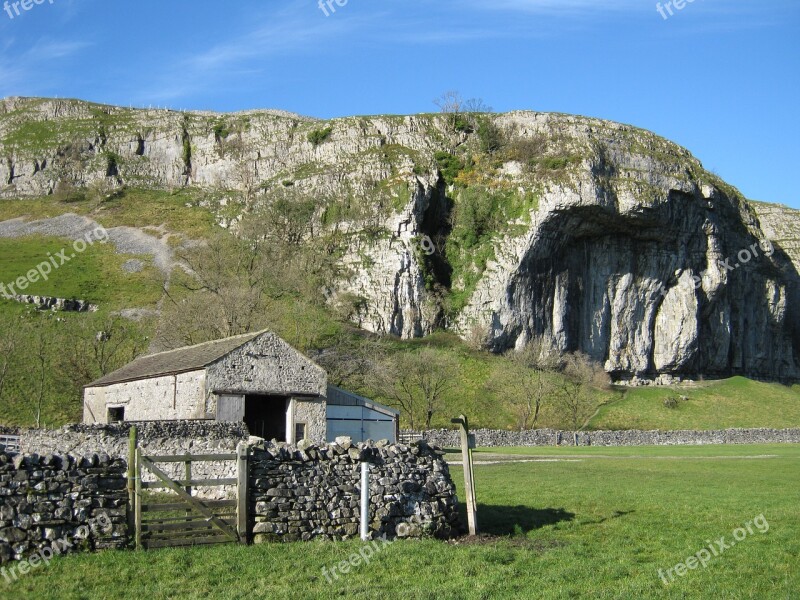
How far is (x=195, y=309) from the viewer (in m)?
57.1

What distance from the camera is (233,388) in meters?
35.1

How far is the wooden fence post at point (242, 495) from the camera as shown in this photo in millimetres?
13891

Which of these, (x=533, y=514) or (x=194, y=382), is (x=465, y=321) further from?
(x=533, y=514)

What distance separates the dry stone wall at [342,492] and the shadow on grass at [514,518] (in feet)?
3.72

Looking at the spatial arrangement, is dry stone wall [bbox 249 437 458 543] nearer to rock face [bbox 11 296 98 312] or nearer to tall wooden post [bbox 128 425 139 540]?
tall wooden post [bbox 128 425 139 540]

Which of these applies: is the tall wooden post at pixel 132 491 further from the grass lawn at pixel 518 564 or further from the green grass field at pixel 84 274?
the green grass field at pixel 84 274

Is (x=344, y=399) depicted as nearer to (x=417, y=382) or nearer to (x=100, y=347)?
(x=417, y=382)

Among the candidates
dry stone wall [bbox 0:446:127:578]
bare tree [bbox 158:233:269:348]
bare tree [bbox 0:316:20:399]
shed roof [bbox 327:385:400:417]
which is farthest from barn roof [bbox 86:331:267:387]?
dry stone wall [bbox 0:446:127:578]

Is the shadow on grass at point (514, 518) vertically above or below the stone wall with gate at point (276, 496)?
below

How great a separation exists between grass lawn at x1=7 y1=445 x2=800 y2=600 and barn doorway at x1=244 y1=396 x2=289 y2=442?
22290 mm

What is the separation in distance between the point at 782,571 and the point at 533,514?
6.35 m

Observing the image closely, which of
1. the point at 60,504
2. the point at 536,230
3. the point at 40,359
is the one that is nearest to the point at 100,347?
the point at 40,359

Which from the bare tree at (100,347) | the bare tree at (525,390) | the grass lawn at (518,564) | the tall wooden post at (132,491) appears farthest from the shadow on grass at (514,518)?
the bare tree at (525,390)

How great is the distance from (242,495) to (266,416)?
27.7 m
